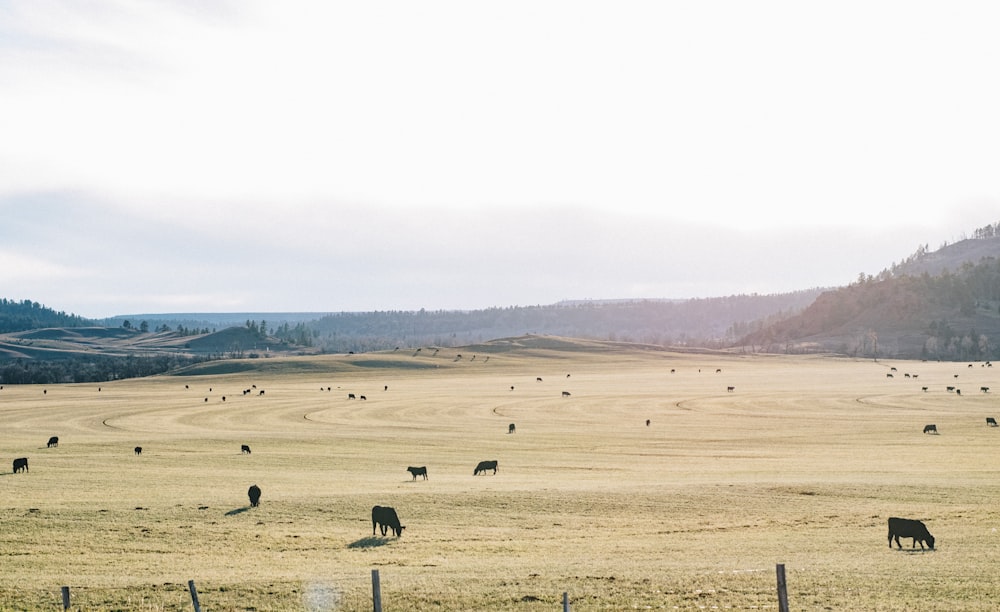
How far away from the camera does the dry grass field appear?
20.4 m

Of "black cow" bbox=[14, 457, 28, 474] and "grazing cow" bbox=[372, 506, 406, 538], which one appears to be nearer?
"grazing cow" bbox=[372, 506, 406, 538]

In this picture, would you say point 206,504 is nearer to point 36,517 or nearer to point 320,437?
point 36,517

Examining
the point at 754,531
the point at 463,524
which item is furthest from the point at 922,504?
the point at 463,524

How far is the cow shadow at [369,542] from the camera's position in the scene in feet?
90.2

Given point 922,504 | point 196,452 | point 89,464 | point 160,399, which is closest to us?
point 922,504

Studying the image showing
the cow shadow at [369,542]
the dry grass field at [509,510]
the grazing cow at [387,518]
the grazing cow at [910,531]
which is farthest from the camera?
the grazing cow at [387,518]

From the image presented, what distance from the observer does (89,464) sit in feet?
170

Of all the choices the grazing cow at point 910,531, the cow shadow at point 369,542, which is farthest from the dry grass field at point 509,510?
the grazing cow at point 910,531

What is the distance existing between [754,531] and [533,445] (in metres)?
34.9

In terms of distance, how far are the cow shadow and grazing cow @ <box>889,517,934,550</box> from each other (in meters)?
15.9

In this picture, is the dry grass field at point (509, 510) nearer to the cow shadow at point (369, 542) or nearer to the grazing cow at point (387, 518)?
the cow shadow at point (369, 542)

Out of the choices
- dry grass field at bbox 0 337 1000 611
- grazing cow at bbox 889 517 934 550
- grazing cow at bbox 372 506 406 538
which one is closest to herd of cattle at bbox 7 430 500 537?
grazing cow at bbox 372 506 406 538

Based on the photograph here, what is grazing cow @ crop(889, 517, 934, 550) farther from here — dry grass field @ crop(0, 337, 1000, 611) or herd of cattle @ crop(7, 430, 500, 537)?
herd of cattle @ crop(7, 430, 500, 537)

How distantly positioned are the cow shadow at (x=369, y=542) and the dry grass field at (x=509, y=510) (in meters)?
0.16
